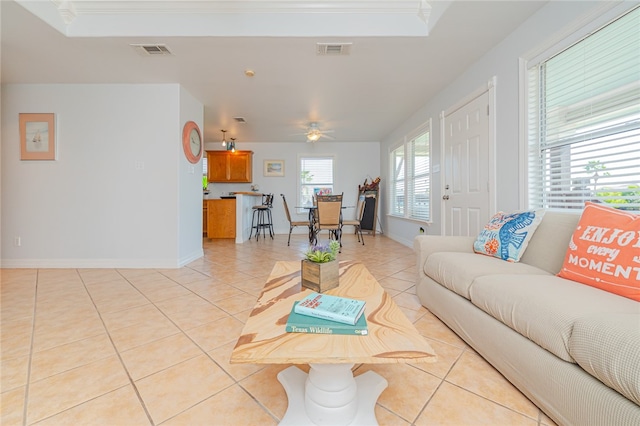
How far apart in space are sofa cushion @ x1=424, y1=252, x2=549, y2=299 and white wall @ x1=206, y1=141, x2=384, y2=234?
4936 mm

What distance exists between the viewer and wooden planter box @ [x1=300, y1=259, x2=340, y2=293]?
1.19 m

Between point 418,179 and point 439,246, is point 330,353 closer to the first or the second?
point 439,246

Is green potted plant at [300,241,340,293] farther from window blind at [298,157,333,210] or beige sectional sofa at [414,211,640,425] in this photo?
window blind at [298,157,333,210]

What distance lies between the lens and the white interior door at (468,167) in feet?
8.55

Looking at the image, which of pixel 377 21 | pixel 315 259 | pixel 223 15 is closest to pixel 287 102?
pixel 223 15

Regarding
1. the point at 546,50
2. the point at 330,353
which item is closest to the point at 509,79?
the point at 546,50

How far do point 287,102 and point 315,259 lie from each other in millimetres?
3320

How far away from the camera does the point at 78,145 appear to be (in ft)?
10.8

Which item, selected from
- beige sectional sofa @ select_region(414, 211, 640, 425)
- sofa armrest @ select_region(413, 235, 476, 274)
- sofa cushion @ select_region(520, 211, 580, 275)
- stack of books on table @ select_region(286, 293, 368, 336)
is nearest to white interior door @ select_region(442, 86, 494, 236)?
sofa armrest @ select_region(413, 235, 476, 274)

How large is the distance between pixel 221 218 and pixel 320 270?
4812mm

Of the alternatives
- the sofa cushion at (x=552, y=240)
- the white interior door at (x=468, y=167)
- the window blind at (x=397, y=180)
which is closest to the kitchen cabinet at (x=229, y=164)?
the window blind at (x=397, y=180)

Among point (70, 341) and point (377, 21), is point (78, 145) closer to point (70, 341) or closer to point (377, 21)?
point (70, 341)

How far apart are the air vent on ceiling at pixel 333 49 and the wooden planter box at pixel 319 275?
2.16 m

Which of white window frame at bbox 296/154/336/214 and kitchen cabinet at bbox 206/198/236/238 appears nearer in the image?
kitchen cabinet at bbox 206/198/236/238
